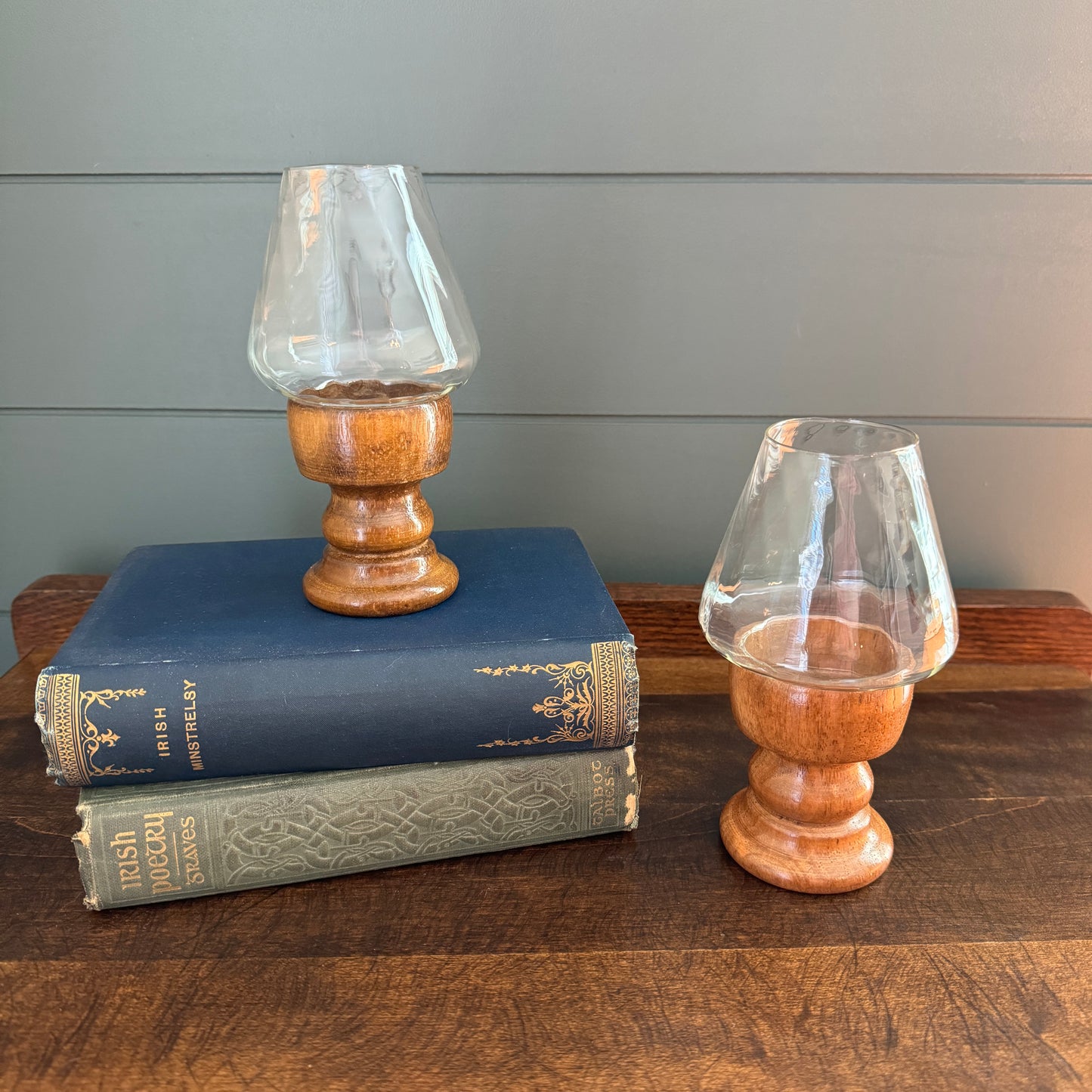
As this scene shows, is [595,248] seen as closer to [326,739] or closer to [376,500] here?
[376,500]

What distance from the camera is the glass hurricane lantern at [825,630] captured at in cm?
45

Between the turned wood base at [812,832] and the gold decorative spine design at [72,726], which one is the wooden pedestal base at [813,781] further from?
the gold decorative spine design at [72,726]

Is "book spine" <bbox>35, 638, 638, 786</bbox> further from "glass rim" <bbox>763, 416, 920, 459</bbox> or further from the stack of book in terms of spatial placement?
"glass rim" <bbox>763, 416, 920, 459</bbox>

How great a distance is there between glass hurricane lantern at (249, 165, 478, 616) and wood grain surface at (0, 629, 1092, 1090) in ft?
0.58

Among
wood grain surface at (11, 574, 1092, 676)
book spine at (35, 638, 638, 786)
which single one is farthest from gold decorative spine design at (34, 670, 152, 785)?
wood grain surface at (11, 574, 1092, 676)

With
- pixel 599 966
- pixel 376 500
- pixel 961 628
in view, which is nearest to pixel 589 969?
pixel 599 966

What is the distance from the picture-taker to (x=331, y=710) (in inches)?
18.7

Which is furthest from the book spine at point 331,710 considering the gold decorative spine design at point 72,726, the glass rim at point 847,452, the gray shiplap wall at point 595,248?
the gray shiplap wall at point 595,248

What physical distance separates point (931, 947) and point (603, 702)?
20 cm

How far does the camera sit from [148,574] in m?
0.59

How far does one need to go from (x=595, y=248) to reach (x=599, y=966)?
486 millimetres

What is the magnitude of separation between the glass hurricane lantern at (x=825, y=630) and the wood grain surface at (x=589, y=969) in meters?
0.02

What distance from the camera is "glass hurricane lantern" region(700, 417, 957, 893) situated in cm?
45

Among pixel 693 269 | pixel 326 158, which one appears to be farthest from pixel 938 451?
pixel 326 158
